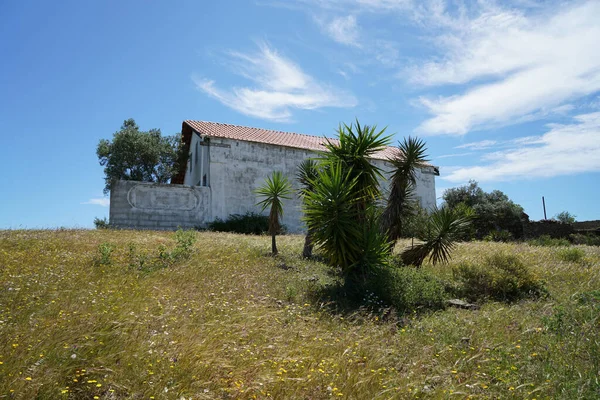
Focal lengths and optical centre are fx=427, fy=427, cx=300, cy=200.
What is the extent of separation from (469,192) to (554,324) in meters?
31.1

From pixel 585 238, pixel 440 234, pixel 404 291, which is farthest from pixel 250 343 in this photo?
pixel 585 238

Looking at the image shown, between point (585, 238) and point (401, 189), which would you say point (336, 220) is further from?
point (585, 238)

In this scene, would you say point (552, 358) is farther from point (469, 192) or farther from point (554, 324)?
point (469, 192)

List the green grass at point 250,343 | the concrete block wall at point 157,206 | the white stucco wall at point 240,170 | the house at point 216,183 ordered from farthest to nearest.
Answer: the white stucco wall at point 240,170 < the house at point 216,183 < the concrete block wall at point 157,206 < the green grass at point 250,343

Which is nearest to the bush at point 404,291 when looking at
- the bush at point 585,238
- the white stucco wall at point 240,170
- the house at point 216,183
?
the house at point 216,183

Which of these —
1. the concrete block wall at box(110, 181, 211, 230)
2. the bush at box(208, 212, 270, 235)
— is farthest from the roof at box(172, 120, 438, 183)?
the bush at box(208, 212, 270, 235)

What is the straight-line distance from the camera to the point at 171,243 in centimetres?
1541

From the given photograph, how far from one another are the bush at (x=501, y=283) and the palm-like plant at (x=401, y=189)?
238cm

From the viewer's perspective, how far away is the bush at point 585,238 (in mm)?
25734

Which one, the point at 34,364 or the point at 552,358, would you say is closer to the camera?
the point at 34,364

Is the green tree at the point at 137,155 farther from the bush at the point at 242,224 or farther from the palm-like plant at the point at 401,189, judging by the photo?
the palm-like plant at the point at 401,189

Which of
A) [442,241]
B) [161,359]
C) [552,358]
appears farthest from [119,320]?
[442,241]

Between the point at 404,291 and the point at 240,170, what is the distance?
19.4 metres

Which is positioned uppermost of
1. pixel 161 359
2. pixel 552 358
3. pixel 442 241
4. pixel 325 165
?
pixel 325 165
